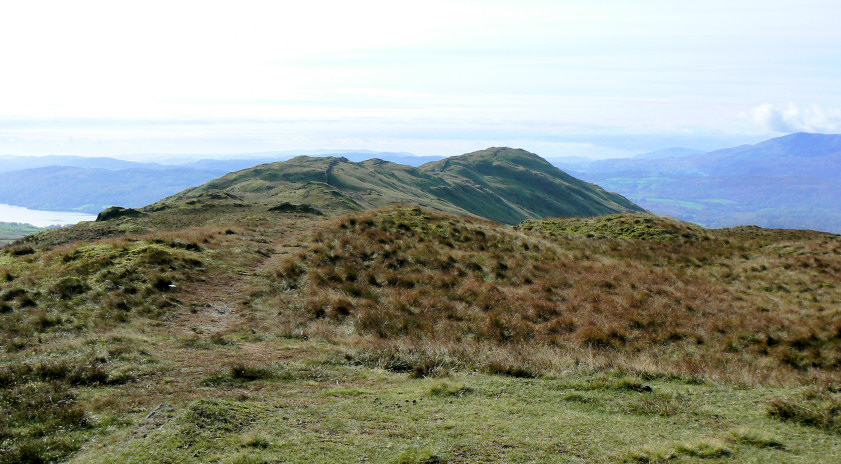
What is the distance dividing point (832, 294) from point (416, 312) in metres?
18.4

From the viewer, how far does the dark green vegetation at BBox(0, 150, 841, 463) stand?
22.1ft

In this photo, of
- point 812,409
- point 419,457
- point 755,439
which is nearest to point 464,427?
point 419,457

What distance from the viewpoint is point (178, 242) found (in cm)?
2388

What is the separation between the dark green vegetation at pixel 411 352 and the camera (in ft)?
22.1

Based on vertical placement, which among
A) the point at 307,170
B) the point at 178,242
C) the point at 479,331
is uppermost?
the point at 307,170

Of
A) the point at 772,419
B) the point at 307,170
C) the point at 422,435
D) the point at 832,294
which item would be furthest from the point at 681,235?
the point at 307,170

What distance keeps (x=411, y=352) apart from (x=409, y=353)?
0.31 ft

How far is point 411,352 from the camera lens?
11.8 meters

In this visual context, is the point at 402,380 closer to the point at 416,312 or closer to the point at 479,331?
the point at 479,331

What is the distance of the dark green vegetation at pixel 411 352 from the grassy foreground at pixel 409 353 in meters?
0.06

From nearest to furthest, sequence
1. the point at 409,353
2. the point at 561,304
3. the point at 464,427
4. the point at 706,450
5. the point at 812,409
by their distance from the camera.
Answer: the point at 706,450 < the point at 812,409 < the point at 464,427 < the point at 409,353 < the point at 561,304

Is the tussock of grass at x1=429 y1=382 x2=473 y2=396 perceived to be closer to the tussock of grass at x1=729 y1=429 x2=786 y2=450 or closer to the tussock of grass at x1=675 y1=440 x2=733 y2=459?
the tussock of grass at x1=675 y1=440 x2=733 y2=459

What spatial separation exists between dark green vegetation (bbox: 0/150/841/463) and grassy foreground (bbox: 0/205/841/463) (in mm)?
57

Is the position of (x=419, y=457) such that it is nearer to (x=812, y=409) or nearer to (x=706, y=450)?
(x=706, y=450)
